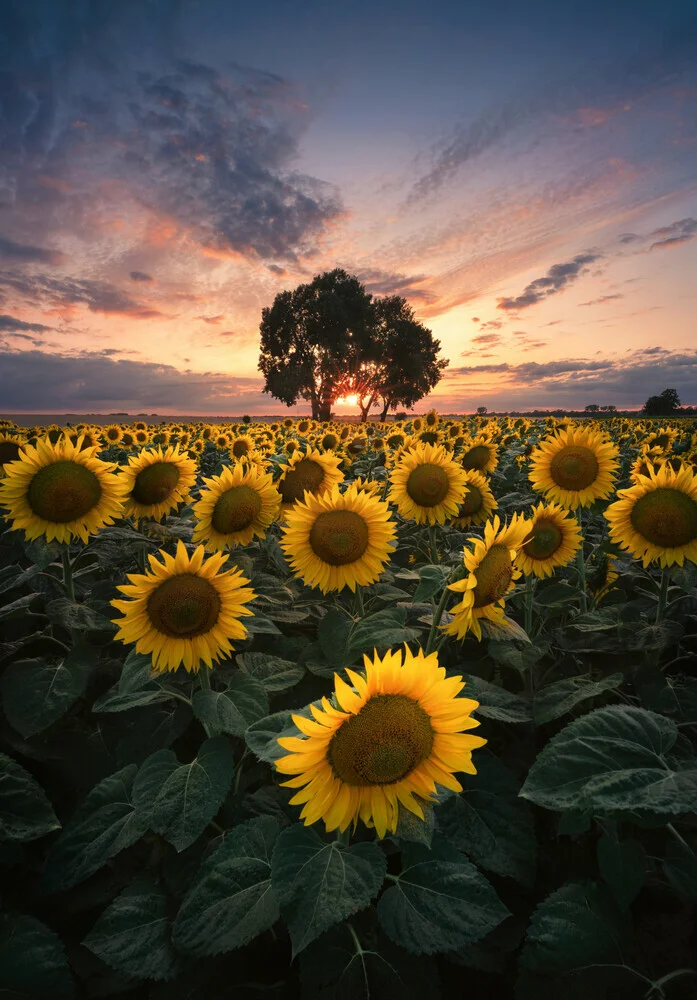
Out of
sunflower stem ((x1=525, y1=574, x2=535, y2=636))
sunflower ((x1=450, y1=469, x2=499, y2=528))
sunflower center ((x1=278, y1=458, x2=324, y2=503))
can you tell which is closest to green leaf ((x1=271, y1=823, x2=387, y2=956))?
sunflower stem ((x1=525, y1=574, x2=535, y2=636))

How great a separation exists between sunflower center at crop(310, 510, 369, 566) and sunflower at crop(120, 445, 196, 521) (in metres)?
1.53

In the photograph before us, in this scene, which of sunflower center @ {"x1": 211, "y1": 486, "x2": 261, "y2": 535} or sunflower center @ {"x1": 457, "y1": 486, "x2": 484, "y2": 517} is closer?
sunflower center @ {"x1": 211, "y1": 486, "x2": 261, "y2": 535}

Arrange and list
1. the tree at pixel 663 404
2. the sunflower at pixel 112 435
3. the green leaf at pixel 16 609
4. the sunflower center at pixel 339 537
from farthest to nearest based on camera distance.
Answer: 1. the tree at pixel 663 404
2. the sunflower at pixel 112 435
3. the sunflower center at pixel 339 537
4. the green leaf at pixel 16 609

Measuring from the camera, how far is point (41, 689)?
7.86 ft

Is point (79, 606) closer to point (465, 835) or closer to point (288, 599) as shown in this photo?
point (288, 599)

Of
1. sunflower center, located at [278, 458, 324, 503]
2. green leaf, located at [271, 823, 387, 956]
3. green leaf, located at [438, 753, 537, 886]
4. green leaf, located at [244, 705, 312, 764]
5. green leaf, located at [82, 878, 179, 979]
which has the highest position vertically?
sunflower center, located at [278, 458, 324, 503]

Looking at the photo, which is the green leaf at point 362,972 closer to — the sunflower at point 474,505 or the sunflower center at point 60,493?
the sunflower center at point 60,493

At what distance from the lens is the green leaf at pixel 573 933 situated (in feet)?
5.17

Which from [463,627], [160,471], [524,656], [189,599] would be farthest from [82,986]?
[160,471]

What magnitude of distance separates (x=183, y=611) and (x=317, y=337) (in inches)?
2120

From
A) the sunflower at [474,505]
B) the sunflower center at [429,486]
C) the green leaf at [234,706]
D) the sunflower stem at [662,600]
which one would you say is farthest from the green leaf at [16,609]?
the sunflower stem at [662,600]

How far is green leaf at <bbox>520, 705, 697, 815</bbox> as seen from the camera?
1415 mm

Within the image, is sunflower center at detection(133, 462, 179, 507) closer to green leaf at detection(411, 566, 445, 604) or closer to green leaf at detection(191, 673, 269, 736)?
green leaf at detection(191, 673, 269, 736)

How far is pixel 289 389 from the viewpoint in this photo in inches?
2062
